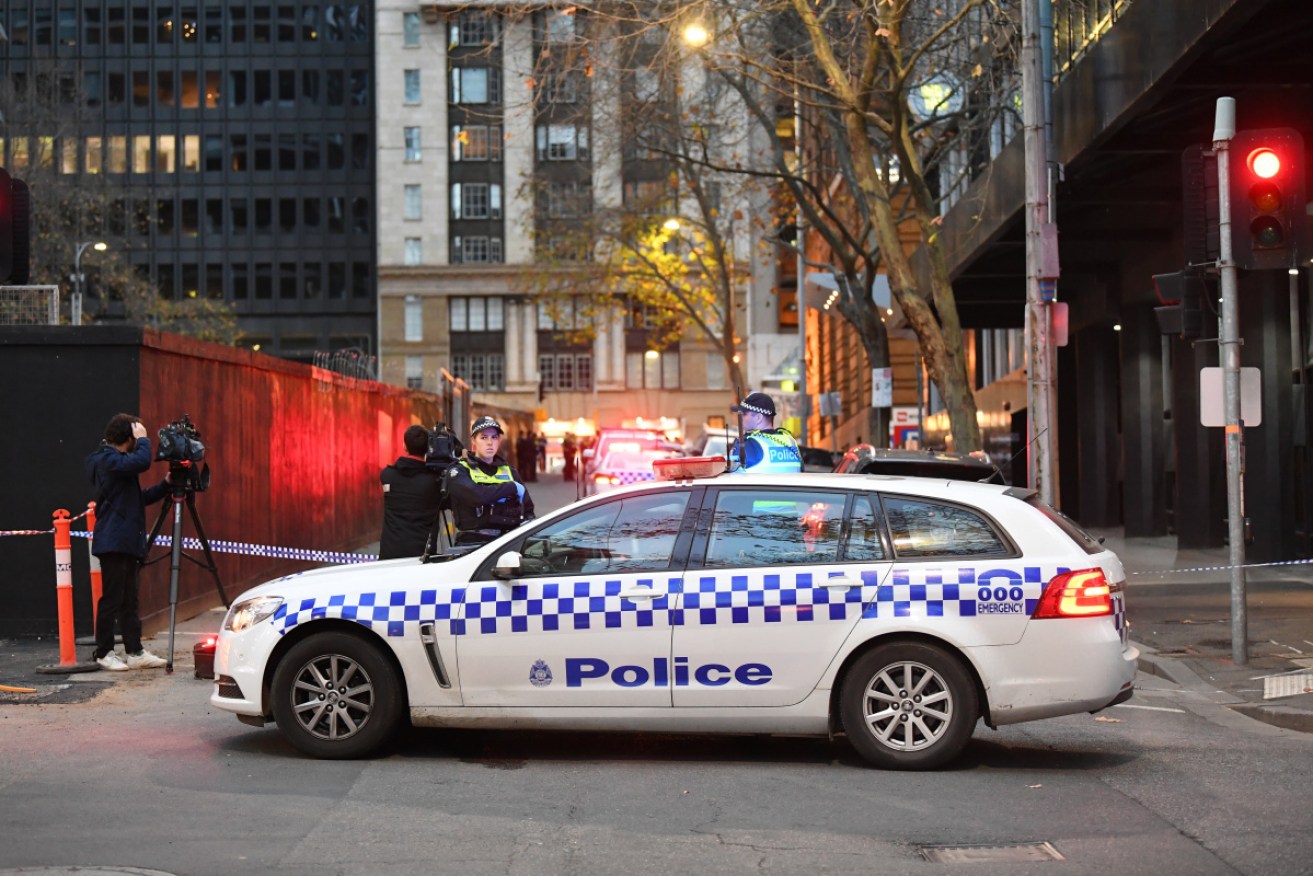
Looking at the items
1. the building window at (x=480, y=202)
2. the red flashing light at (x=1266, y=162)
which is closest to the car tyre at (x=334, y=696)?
the red flashing light at (x=1266, y=162)

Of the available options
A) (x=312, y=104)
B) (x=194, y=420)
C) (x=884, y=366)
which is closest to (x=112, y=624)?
(x=194, y=420)

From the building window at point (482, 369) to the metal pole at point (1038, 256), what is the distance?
267 ft

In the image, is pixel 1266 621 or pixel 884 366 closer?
pixel 1266 621

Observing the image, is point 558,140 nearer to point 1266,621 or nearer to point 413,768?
point 1266,621

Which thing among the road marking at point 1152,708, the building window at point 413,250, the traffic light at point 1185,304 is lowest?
the road marking at point 1152,708

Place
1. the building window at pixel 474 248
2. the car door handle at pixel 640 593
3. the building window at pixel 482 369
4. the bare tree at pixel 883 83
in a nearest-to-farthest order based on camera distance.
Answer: the car door handle at pixel 640 593 → the bare tree at pixel 883 83 → the building window at pixel 474 248 → the building window at pixel 482 369

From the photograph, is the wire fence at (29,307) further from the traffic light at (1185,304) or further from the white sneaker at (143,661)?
the traffic light at (1185,304)

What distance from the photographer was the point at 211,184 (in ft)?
314

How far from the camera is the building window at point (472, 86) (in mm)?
91750

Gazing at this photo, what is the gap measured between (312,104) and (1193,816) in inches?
3657

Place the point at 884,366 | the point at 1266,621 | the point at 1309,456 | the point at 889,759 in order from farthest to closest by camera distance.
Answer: the point at 884,366, the point at 1309,456, the point at 1266,621, the point at 889,759

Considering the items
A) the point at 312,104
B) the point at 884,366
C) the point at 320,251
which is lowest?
the point at 884,366

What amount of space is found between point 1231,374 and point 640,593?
5951 millimetres

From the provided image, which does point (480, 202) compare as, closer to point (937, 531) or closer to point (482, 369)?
point (482, 369)
